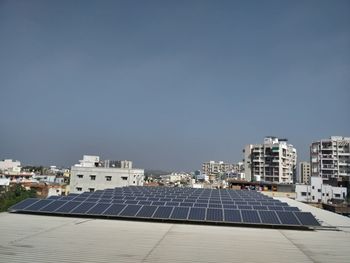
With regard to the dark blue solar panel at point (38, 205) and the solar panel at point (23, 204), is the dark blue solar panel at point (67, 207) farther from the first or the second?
the solar panel at point (23, 204)

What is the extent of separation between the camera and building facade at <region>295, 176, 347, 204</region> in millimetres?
71500

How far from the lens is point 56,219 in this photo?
17.0 m

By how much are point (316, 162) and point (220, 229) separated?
96826mm

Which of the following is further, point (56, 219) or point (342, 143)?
point (342, 143)

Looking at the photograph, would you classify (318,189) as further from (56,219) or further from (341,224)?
(56,219)

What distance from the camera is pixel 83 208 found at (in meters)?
19.0

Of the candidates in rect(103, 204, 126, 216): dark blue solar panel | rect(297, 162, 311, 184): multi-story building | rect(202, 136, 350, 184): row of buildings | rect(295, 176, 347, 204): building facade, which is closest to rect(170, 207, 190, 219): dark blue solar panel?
rect(103, 204, 126, 216): dark blue solar panel

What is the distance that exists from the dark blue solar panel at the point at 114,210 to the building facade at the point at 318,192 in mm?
57853

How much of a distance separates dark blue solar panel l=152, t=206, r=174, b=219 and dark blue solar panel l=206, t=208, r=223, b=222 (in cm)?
197

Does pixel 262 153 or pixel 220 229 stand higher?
pixel 262 153

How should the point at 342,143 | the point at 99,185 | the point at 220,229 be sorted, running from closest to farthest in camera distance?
the point at 220,229 → the point at 99,185 → the point at 342,143

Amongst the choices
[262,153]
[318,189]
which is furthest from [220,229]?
[262,153]

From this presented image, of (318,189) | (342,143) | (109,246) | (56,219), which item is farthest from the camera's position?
(342,143)

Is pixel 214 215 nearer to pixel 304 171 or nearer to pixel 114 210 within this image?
pixel 114 210
